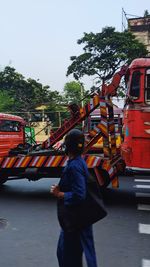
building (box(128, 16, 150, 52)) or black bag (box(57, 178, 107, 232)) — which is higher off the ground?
building (box(128, 16, 150, 52))

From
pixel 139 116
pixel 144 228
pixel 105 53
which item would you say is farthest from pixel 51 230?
pixel 105 53

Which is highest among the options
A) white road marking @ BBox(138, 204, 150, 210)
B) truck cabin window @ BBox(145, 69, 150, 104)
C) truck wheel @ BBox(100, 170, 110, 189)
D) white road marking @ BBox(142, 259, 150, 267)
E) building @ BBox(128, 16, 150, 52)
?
building @ BBox(128, 16, 150, 52)

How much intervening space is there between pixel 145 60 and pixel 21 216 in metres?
3.87

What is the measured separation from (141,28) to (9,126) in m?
24.9

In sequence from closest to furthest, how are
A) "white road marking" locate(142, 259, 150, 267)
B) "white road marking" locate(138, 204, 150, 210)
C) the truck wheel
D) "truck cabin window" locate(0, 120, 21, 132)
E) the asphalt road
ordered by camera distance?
1. "white road marking" locate(142, 259, 150, 267)
2. the asphalt road
3. "white road marking" locate(138, 204, 150, 210)
4. the truck wheel
5. "truck cabin window" locate(0, 120, 21, 132)

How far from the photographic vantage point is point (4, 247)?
557 centimetres

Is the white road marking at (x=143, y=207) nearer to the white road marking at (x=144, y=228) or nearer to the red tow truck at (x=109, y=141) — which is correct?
the red tow truck at (x=109, y=141)

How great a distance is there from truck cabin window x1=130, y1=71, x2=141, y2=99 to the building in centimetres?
2617

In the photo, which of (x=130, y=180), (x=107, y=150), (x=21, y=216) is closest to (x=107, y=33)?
(x=130, y=180)

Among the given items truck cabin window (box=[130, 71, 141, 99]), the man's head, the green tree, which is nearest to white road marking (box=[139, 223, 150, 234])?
truck cabin window (box=[130, 71, 141, 99])

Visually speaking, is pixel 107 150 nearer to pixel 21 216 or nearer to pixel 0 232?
pixel 21 216

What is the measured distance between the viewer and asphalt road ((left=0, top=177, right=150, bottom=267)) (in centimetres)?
511

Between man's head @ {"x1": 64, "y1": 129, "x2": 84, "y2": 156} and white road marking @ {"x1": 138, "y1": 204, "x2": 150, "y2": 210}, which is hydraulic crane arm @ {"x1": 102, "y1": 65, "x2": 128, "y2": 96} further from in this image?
man's head @ {"x1": 64, "y1": 129, "x2": 84, "y2": 156}

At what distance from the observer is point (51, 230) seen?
647cm
